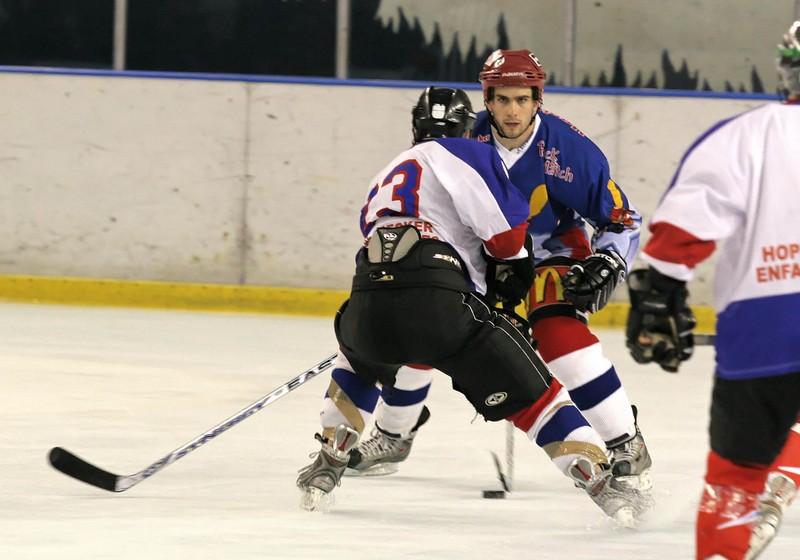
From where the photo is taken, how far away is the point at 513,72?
4184 mm

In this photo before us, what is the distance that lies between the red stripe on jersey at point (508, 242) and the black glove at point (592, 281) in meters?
0.28

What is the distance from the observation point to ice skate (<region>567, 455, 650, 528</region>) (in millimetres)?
3779

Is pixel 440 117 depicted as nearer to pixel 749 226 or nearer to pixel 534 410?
pixel 534 410

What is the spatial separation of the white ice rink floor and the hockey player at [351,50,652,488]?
231 millimetres

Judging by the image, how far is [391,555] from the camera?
11.4 feet

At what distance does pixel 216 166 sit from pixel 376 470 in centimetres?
380

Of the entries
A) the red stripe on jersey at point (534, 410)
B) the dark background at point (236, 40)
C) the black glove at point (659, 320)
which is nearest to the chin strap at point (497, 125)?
the red stripe on jersey at point (534, 410)

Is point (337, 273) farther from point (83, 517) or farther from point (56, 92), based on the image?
point (83, 517)

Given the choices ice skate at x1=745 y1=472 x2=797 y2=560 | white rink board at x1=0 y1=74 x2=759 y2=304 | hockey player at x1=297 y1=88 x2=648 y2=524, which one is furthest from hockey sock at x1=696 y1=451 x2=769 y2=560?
white rink board at x1=0 y1=74 x2=759 y2=304

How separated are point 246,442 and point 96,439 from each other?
0.42 meters

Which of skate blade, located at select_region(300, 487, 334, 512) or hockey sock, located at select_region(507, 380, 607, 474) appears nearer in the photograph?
hockey sock, located at select_region(507, 380, 607, 474)

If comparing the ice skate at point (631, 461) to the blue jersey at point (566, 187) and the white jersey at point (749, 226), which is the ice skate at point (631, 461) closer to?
the blue jersey at point (566, 187)

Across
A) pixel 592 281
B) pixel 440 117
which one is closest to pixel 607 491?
pixel 592 281

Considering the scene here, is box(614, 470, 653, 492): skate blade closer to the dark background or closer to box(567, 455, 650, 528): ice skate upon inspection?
box(567, 455, 650, 528): ice skate
